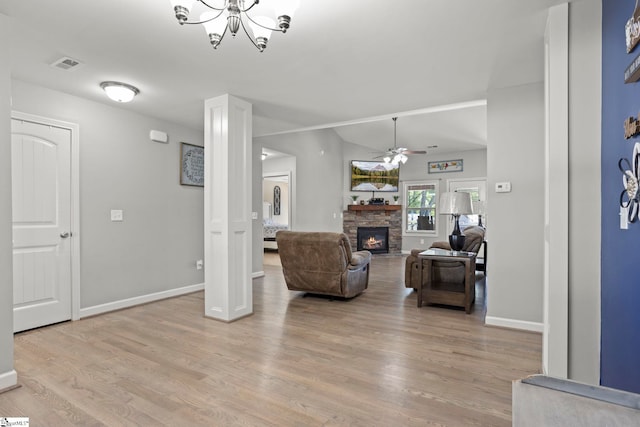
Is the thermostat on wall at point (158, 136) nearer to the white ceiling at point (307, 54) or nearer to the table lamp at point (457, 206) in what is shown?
the white ceiling at point (307, 54)

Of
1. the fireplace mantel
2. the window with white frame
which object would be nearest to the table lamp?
the fireplace mantel

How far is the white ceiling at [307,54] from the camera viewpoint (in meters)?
2.11

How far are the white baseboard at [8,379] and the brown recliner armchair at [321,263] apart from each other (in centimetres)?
275

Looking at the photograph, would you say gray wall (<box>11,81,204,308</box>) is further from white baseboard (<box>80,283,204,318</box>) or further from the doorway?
the doorway

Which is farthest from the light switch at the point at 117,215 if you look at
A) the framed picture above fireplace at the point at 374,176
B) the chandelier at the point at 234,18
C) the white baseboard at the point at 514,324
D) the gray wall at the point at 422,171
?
the framed picture above fireplace at the point at 374,176

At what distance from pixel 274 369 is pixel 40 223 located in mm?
2781

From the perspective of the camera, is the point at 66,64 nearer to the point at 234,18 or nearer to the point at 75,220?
the point at 75,220

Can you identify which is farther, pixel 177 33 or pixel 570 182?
pixel 177 33

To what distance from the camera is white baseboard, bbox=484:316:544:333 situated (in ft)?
10.7

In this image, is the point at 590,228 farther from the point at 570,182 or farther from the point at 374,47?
the point at 374,47

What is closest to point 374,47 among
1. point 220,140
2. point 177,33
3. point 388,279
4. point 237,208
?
point 177,33

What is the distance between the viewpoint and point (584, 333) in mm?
2045

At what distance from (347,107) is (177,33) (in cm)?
209

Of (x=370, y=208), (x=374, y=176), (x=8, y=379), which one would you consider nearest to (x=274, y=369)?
(x=8, y=379)
